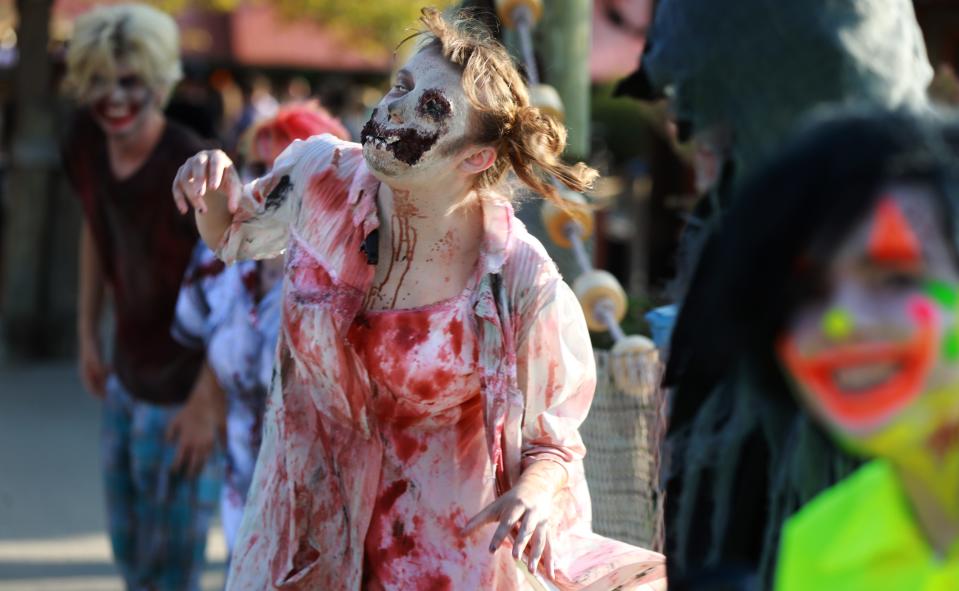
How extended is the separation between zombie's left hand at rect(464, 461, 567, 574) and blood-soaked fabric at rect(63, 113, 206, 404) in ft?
8.14

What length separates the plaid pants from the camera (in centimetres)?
548

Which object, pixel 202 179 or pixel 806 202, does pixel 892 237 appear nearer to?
pixel 806 202

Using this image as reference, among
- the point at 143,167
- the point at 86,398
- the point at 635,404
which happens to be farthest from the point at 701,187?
the point at 86,398

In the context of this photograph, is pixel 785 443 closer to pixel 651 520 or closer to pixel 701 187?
pixel 701 187

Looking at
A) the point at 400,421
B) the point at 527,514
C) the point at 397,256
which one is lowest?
the point at 527,514

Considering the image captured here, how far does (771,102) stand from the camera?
2.73 meters

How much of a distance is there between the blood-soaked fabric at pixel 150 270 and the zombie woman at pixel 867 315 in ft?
12.8

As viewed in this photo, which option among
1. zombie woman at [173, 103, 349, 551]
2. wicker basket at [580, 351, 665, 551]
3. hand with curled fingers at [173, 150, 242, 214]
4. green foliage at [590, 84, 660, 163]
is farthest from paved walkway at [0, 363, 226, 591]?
green foliage at [590, 84, 660, 163]

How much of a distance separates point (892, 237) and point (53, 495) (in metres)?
6.69

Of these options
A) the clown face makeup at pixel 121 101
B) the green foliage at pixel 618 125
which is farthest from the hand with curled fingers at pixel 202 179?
the green foliage at pixel 618 125

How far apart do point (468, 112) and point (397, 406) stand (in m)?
0.63

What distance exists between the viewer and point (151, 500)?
18.1 feet

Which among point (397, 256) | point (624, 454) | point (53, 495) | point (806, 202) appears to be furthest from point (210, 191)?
point (53, 495)

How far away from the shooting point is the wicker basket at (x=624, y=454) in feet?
13.6
